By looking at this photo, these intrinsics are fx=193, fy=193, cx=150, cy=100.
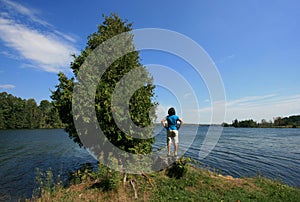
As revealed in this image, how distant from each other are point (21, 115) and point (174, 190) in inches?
4026

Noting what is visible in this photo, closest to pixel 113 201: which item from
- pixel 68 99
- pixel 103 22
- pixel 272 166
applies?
pixel 68 99

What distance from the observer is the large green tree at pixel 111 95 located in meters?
8.90

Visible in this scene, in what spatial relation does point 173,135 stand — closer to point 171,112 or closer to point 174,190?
point 171,112

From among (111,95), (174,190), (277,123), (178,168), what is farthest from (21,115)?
(277,123)

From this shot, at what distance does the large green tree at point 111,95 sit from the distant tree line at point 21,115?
83342mm

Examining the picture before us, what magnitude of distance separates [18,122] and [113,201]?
10023 cm

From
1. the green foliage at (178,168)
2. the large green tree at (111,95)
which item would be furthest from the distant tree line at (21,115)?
the green foliage at (178,168)

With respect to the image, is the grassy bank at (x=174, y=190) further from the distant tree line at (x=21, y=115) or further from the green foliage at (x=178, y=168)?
the distant tree line at (x=21, y=115)

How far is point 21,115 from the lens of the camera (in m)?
89.9

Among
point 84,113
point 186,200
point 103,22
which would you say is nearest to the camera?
point 186,200

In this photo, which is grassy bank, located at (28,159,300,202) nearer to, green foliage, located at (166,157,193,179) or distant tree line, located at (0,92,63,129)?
green foliage, located at (166,157,193,179)

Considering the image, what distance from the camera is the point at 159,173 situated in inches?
358

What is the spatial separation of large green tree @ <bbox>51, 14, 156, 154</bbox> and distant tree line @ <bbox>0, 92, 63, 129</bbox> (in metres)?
83.3

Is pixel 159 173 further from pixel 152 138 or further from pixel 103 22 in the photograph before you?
pixel 103 22
